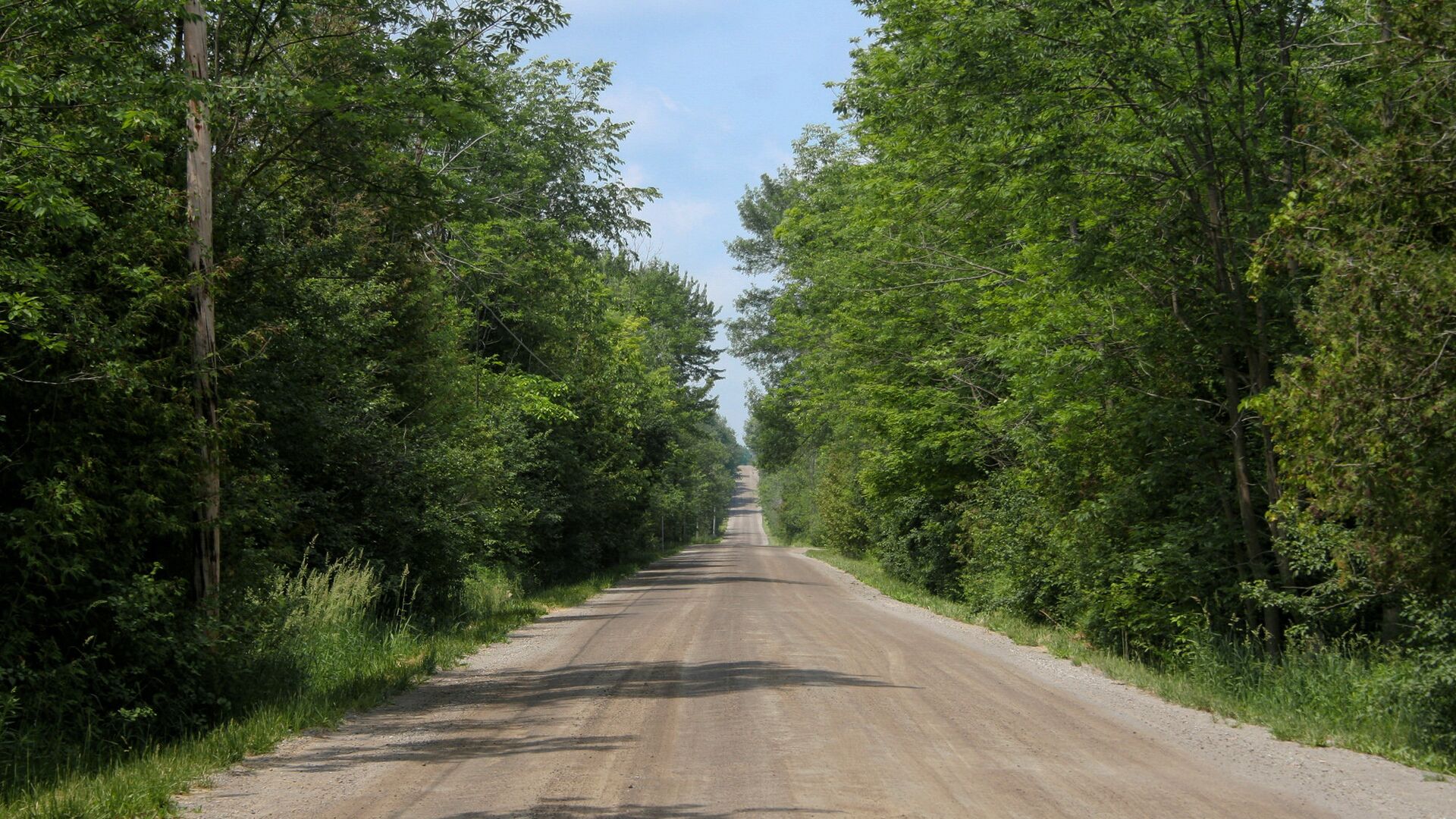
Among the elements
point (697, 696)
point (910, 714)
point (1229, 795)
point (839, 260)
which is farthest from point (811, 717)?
point (839, 260)

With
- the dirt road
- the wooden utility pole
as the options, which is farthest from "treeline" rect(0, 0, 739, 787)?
the dirt road

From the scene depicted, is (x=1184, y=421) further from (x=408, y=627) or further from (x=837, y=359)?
(x=837, y=359)

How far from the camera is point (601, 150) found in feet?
118

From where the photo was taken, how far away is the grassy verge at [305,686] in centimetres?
708

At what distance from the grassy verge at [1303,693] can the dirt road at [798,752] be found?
11.4 inches

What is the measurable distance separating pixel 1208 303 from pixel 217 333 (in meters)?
11.5

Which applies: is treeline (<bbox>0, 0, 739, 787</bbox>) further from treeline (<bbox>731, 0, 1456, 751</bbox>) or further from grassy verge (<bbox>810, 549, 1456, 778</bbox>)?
grassy verge (<bbox>810, 549, 1456, 778</bbox>)

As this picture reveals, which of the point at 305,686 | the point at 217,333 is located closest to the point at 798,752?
the point at 305,686

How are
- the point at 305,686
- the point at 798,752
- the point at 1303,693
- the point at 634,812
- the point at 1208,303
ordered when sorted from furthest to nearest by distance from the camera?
the point at 1208,303, the point at 305,686, the point at 1303,693, the point at 798,752, the point at 634,812

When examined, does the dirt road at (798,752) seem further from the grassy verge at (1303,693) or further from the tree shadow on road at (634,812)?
the grassy verge at (1303,693)

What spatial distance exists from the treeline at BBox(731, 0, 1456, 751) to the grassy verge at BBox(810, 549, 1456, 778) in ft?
0.53

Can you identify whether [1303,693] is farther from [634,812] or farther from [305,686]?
[305,686]

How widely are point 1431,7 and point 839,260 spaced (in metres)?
22.8

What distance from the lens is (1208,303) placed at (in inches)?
563
